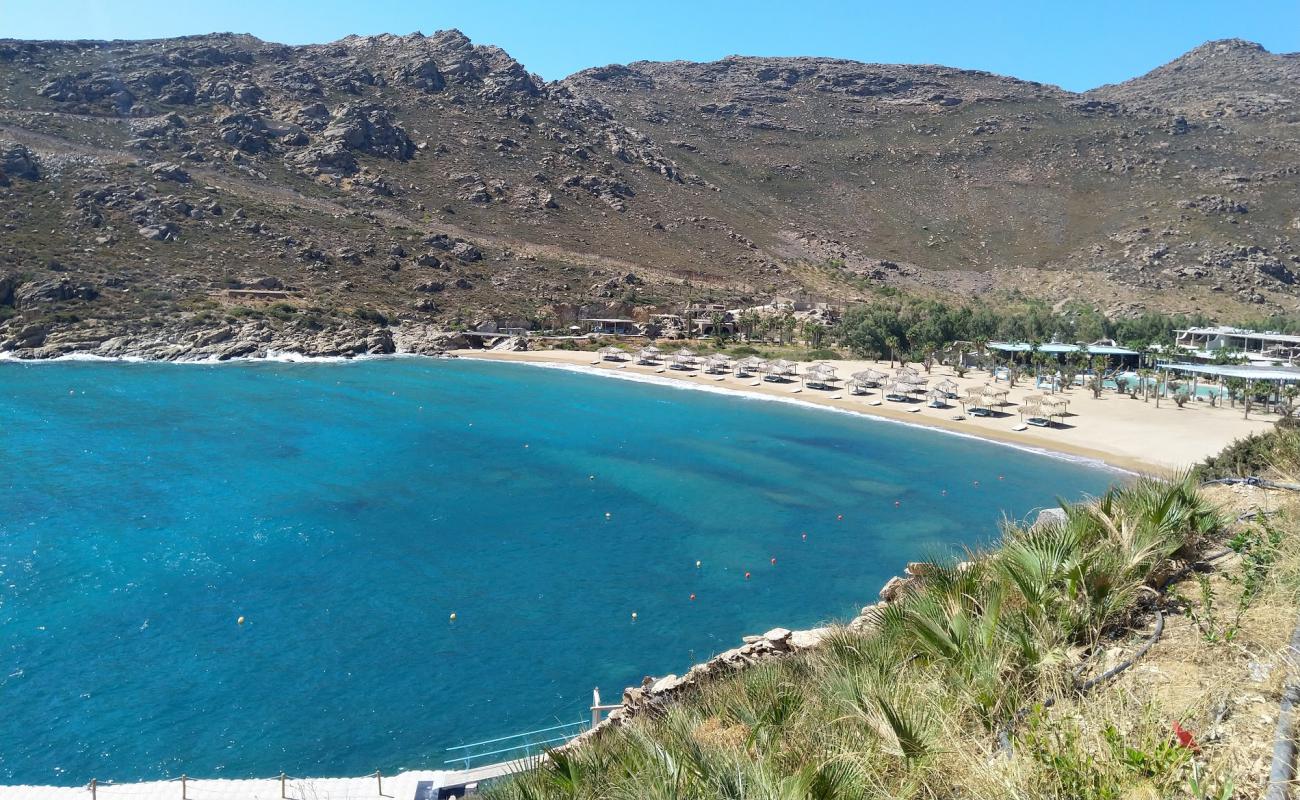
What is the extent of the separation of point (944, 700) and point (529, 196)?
89.4 m

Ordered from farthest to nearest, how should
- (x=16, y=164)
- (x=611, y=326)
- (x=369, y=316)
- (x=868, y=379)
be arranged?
1. (x=611, y=326)
2. (x=16, y=164)
3. (x=369, y=316)
4. (x=868, y=379)

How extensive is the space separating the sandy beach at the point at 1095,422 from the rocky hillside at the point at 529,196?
1181 inches

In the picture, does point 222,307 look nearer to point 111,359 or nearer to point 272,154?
point 111,359

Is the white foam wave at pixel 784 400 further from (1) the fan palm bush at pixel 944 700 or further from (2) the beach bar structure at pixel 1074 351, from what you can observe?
(1) the fan palm bush at pixel 944 700

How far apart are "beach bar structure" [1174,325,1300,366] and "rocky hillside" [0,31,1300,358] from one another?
55.2ft

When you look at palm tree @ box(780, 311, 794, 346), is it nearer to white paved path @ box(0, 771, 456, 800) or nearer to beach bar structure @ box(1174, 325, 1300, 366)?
beach bar structure @ box(1174, 325, 1300, 366)

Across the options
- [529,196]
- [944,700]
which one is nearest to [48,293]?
[529,196]

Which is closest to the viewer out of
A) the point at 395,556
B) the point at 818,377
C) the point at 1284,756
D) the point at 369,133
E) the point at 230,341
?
the point at 1284,756

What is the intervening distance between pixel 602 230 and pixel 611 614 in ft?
247

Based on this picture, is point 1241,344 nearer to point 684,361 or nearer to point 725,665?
point 684,361

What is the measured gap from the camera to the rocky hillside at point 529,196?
6141cm

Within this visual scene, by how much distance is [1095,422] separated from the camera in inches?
1368

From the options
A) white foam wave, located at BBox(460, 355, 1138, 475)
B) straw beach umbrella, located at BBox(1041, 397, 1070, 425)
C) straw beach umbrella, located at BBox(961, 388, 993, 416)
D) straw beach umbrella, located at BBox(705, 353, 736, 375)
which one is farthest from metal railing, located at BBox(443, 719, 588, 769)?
straw beach umbrella, located at BBox(705, 353, 736, 375)

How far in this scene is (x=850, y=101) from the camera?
130000mm
